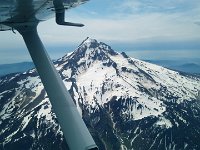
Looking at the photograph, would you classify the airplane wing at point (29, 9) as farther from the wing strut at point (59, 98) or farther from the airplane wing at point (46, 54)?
the wing strut at point (59, 98)

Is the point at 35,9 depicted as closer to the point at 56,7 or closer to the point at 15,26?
the point at 56,7

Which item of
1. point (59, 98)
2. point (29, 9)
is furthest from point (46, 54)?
point (29, 9)

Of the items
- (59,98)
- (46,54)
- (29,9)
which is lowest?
(59,98)

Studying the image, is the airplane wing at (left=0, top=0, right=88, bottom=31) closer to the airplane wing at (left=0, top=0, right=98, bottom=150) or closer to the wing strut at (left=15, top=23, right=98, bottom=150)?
the airplane wing at (left=0, top=0, right=98, bottom=150)

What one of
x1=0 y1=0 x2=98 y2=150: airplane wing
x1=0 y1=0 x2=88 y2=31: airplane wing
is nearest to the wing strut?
x1=0 y1=0 x2=98 y2=150: airplane wing

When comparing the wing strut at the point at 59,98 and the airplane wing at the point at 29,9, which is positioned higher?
the airplane wing at the point at 29,9

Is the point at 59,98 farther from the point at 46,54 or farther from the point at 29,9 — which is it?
the point at 29,9

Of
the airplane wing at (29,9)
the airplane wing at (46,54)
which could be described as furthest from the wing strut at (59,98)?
the airplane wing at (29,9)

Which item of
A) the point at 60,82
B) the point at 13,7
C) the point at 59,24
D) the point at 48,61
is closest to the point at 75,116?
the point at 60,82
